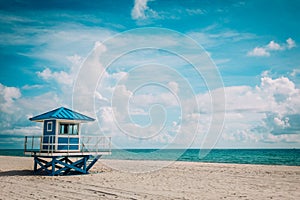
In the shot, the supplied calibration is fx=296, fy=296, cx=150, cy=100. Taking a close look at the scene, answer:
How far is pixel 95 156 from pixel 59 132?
116 inches

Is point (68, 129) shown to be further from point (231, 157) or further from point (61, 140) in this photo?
point (231, 157)

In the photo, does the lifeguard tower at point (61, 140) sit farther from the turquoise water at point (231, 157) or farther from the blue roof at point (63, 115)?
the turquoise water at point (231, 157)

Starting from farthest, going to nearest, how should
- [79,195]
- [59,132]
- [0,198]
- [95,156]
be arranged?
[95,156] < [59,132] < [79,195] < [0,198]

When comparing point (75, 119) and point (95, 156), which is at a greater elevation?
point (75, 119)

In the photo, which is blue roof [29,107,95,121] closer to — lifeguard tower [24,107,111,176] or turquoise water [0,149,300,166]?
lifeguard tower [24,107,111,176]

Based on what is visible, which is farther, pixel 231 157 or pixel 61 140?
pixel 231 157

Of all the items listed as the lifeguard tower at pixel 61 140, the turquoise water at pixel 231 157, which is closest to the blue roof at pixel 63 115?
the lifeguard tower at pixel 61 140

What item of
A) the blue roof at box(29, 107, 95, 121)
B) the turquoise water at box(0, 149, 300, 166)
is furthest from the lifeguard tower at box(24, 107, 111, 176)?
the turquoise water at box(0, 149, 300, 166)

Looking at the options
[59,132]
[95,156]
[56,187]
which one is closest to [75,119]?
[59,132]

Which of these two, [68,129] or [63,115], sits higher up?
[63,115]

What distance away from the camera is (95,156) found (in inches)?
738

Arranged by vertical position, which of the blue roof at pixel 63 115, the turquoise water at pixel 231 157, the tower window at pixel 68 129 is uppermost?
the blue roof at pixel 63 115

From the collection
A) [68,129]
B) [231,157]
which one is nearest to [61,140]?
[68,129]

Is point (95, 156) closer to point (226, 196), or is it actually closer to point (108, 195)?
point (108, 195)
